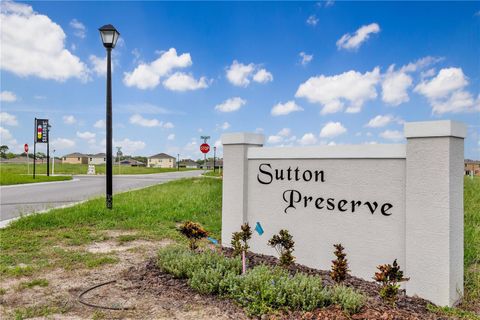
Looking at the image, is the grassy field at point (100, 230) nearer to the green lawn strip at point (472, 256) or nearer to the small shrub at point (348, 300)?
the green lawn strip at point (472, 256)

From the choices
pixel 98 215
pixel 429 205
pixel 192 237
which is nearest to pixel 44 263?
pixel 192 237

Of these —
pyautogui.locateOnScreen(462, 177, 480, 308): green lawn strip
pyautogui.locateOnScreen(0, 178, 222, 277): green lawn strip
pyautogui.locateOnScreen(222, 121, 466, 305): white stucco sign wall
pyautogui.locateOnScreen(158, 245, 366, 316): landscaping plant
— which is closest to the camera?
pyautogui.locateOnScreen(158, 245, 366, 316): landscaping plant

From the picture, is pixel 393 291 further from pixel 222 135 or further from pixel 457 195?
pixel 222 135

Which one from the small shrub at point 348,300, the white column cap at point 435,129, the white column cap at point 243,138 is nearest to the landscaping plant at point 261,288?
the small shrub at point 348,300

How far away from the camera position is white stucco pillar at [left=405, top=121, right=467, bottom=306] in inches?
163

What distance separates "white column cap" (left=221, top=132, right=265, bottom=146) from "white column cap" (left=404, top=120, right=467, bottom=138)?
283cm

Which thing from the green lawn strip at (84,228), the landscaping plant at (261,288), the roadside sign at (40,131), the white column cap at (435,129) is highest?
the roadside sign at (40,131)

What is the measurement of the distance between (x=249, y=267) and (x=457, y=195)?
2.96 meters

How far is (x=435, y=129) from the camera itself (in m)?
4.16

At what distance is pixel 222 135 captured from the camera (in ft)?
22.4

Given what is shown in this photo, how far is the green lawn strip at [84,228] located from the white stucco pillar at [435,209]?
15.2 feet

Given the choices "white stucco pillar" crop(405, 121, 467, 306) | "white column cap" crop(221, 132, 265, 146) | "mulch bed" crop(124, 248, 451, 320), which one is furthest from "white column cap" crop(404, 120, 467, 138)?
"white column cap" crop(221, 132, 265, 146)

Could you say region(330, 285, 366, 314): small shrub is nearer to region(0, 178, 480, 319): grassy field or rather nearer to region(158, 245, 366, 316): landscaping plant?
region(158, 245, 366, 316): landscaping plant

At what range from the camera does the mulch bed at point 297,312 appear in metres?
3.45
